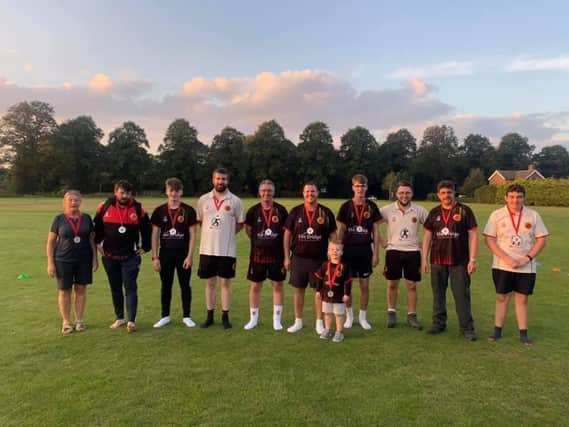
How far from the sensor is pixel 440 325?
5730 mm

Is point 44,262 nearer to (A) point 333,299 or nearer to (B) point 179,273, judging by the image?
(B) point 179,273

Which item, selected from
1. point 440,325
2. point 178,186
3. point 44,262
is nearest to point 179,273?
point 178,186

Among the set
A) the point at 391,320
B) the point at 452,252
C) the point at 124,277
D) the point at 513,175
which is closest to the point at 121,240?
the point at 124,277

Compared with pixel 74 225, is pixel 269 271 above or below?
below

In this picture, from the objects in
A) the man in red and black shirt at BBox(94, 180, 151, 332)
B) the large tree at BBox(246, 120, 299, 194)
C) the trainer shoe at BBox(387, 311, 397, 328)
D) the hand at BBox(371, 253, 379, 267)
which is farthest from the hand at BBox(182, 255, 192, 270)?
the large tree at BBox(246, 120, 299, 194)

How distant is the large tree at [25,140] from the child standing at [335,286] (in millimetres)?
73032

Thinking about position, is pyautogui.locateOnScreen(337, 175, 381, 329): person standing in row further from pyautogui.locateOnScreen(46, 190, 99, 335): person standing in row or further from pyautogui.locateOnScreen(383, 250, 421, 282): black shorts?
pyautogui.locateOnScreen(46, 190, 99, 335): person standing in row

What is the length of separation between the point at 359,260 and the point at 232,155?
72.7 meters

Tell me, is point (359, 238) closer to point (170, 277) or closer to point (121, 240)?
point (170, 277)

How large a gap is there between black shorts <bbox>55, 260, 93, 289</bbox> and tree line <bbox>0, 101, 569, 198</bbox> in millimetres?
65204

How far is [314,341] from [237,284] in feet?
12.1

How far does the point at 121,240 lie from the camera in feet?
18.8

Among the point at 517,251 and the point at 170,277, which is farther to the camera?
the point at 170,277

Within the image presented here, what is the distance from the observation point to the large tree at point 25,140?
213 feet
